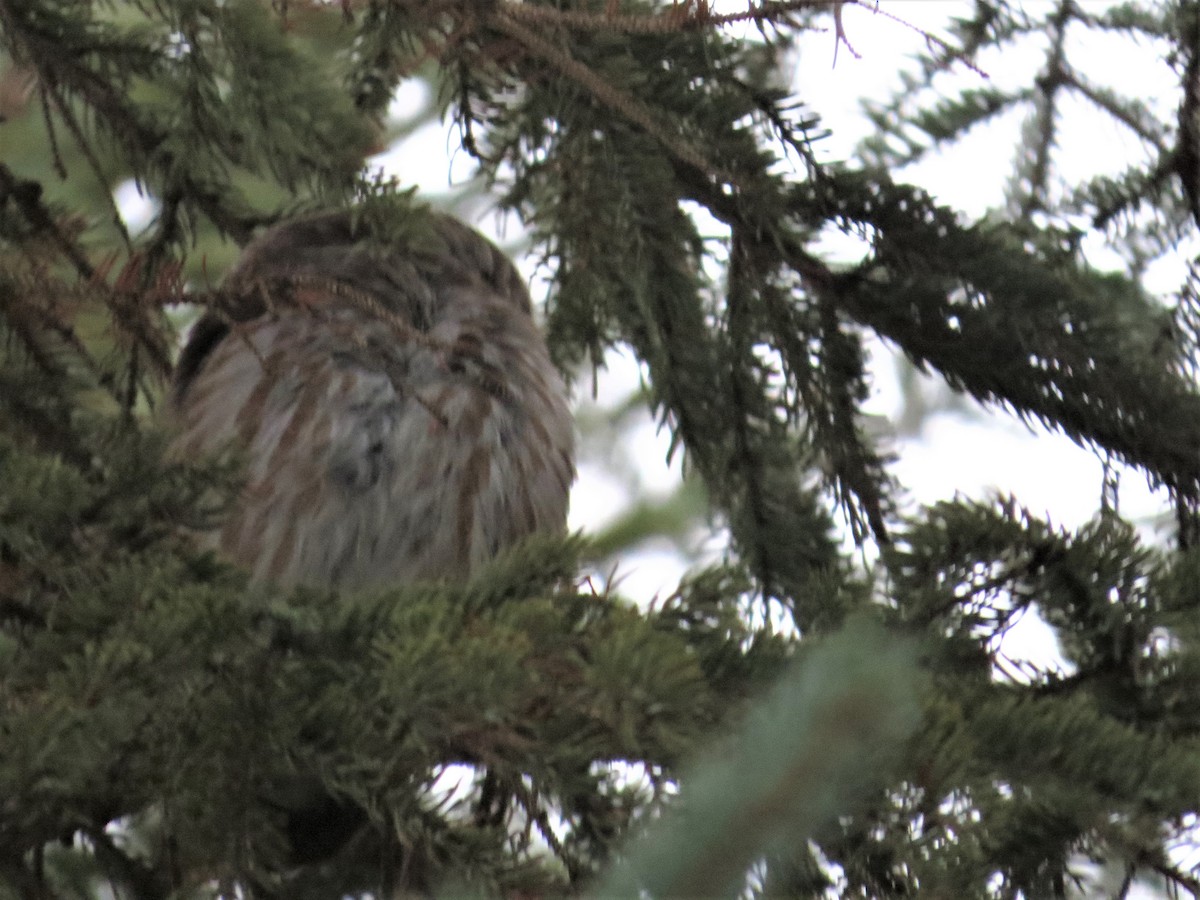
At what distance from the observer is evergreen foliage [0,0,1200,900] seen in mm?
1045

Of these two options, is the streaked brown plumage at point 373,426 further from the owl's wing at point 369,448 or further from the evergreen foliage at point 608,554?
the evergreen foliage at point 608,554

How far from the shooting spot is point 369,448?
2.30 metres

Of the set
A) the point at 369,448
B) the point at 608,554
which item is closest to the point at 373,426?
the point at 369,448

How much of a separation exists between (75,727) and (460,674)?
245 mm

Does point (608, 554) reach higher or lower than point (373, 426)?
lower

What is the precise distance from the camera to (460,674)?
1.03 metres

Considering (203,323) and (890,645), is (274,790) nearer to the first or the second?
(890,645)

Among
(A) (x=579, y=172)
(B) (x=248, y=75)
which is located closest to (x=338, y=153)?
(B) (x=248, y=75)

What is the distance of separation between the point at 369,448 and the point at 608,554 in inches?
29.3

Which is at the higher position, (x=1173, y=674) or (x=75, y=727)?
(x=75, y=727)

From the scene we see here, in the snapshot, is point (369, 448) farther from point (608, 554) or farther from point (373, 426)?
point (608, 554)

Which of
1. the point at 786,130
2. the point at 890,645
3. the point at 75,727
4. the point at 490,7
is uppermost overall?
the point at 490,7

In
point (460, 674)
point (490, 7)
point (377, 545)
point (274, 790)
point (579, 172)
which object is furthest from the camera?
point (377, 545)

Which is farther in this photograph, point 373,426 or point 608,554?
point 373,426
